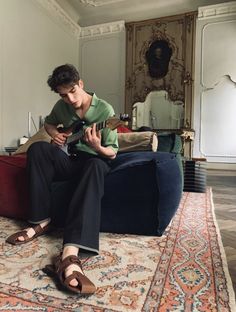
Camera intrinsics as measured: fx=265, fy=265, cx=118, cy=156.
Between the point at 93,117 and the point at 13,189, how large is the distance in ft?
2.53

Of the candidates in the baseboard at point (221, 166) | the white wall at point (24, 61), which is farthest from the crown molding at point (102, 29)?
the baseboard at point (221, 166)

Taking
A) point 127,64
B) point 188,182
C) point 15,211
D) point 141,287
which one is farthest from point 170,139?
point 127,64

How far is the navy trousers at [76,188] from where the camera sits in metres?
1.10

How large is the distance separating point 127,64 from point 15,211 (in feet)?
12.7

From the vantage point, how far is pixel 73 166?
1.41 meters

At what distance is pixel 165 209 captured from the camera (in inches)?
56.9

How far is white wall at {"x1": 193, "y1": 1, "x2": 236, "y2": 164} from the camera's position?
171 inches

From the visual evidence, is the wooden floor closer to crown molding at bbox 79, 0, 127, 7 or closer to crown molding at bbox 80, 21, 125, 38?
crown molding at bbox 80, 21, 125, 38

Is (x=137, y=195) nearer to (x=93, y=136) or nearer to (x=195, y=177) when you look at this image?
(x=93, y=136)

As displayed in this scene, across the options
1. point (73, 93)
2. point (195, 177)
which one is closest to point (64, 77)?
point (73, 93)

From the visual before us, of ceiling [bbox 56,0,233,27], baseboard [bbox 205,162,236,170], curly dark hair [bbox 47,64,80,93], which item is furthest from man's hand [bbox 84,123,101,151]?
ceiling [bbox 56,0,233,27]

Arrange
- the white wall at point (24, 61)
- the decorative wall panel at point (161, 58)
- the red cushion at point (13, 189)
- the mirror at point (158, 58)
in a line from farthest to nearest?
the mirror at point (158, 58), the decorative wall panel at point (161, 58), the white wall at point (24, 61), the red cushion at point (13, 189)

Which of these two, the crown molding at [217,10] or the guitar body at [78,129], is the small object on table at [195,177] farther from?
the crown molding at [217,10]

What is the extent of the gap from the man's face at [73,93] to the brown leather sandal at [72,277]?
28.4 inches
